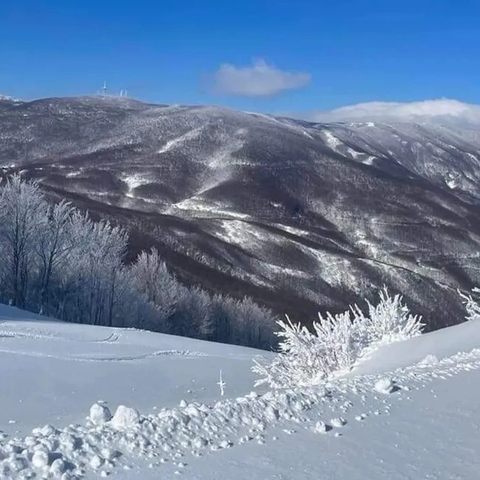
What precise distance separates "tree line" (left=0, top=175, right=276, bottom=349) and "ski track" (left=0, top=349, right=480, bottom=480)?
125ft

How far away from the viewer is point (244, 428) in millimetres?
8242

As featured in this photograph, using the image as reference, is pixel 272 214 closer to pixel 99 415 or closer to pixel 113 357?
pixel 113 357

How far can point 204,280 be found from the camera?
3472 inches

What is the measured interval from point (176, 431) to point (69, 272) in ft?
141

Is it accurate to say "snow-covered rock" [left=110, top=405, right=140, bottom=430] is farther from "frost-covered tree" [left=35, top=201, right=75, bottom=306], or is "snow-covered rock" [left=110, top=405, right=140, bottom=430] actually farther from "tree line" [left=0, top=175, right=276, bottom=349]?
"frost-covered tree" [left=35, top=201, right=75, bottom=306]

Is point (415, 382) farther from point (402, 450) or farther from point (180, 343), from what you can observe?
point (180, 343)

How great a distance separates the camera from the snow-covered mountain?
325ft

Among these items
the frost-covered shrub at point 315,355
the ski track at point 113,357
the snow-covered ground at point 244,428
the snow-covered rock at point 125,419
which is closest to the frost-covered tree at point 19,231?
the ski track at point 113,357

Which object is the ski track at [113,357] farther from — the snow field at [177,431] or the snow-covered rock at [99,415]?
the snow-covered rock at [99,415]

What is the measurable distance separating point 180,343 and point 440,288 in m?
84.5

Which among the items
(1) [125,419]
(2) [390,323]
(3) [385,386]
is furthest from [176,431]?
(2) [390,323]

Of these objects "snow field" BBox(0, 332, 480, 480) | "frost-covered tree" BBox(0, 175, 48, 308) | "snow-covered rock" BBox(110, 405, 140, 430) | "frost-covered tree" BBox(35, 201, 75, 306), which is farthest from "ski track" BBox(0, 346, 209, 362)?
"frost-covered tree" BBox(35, 201, 75, 306)

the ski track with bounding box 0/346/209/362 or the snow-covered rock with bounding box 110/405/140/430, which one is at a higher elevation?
the snow-covered rock with bounding box 110/405/140/430

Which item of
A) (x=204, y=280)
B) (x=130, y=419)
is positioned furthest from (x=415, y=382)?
(x=204, y=280)
